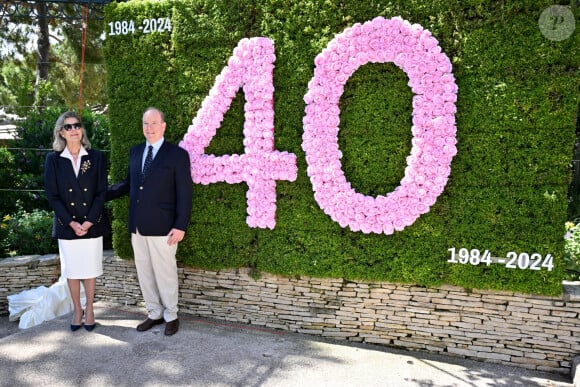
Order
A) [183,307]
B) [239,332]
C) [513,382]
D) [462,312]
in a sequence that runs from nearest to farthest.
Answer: [513,382]
[462,312]
[239,332]
[183,307]

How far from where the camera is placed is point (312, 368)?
12.5 feet

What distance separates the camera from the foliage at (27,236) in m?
5.96

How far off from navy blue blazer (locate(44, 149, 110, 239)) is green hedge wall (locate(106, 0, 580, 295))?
2.30 feet

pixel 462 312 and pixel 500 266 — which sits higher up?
pixel 500 266

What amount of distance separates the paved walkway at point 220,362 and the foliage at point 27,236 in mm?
1736

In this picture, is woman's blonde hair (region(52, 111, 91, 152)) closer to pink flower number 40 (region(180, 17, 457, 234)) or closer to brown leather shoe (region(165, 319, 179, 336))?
pink flower number 40 (region(180, 17, 457, 234))

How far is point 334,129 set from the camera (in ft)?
13.6

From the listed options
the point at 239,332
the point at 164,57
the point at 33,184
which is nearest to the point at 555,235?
the point at 239,332

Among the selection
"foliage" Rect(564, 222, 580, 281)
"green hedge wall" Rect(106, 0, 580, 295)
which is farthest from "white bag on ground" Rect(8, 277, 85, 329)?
"foliage" Rect(564, 222, 580, 281)

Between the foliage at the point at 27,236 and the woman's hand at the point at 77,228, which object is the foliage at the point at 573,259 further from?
the foliage at the point at 27,236

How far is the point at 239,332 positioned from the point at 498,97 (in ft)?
9.92

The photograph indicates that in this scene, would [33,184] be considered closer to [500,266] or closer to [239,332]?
[239,332]

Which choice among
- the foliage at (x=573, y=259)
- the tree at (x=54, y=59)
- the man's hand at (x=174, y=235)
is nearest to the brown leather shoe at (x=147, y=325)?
the man's hand at (x=174, y=235)

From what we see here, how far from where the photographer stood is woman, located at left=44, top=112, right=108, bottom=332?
4.25 meters
